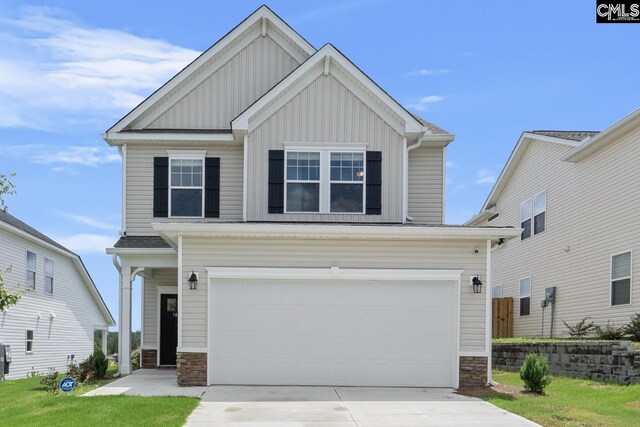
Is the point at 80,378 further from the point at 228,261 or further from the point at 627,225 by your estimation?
the point at 627,225

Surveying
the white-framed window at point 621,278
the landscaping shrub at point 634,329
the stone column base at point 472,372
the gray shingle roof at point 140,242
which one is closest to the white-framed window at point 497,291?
the white-framed window at point 621,278

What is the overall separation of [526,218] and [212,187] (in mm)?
12438

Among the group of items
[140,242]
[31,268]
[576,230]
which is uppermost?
[576,230]

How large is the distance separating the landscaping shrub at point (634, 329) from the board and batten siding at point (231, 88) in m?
10.4

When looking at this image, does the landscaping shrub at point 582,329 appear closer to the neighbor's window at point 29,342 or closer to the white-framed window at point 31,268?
the white-framed window at point 31,268

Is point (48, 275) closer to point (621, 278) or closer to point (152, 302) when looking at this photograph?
point (152, 302)

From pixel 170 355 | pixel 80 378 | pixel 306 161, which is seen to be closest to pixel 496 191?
pixel 306 161

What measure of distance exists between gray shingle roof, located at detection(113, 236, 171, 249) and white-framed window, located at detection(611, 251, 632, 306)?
11.5 meters

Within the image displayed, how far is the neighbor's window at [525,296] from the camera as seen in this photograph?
25078 millimetres

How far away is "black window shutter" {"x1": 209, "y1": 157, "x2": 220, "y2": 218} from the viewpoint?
1808cm

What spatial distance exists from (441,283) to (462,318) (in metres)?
0.82

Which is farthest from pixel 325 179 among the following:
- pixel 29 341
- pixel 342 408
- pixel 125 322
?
pixel 29 341

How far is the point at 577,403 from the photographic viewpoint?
12.5 metres

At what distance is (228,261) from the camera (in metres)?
14.6
